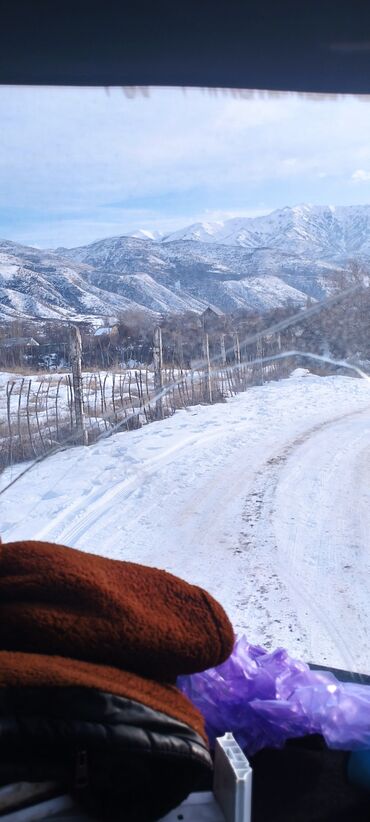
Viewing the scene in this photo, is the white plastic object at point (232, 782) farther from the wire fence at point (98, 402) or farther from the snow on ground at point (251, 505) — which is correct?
the wire fence at point (98, 402)

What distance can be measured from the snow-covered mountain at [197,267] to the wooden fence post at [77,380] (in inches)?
4.4

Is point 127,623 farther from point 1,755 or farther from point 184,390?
point 184,390

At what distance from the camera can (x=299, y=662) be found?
2.36m

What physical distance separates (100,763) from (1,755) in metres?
0.18

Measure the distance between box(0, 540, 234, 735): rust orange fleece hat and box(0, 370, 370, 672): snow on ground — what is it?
793 millimetres

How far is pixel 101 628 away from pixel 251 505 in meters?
1.18

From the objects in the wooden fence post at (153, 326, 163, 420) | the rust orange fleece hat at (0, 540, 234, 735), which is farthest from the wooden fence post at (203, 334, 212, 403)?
the rust orange fleece hat at (0, 540, 234, 735)

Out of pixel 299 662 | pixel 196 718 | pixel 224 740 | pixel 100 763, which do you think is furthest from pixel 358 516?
pixel 100 763

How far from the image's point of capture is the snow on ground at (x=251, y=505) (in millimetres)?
2400

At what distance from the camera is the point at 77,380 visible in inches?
106

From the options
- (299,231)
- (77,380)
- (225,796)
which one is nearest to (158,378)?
(77,380)

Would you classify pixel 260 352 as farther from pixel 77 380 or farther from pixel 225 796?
pixel 225 796

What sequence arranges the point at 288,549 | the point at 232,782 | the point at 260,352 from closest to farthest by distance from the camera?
the point at 232,782, the point at 288,549, the point at 260,352

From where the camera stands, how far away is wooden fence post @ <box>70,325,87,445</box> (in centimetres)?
263
